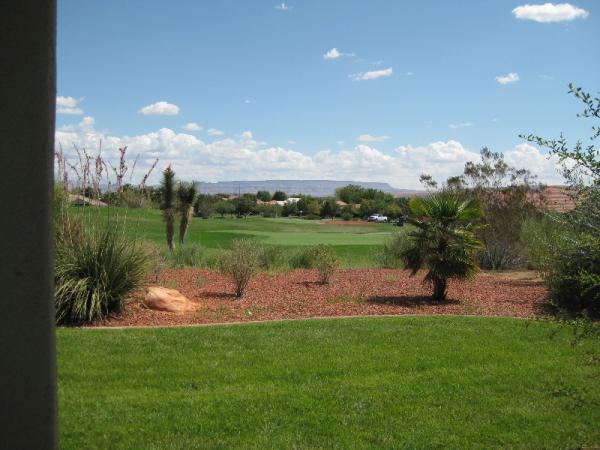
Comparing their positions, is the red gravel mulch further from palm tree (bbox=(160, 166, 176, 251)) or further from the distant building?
palm tree (bbox=(160, 166, 176, 251))

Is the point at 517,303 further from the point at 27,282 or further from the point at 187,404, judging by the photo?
the point at 27,282

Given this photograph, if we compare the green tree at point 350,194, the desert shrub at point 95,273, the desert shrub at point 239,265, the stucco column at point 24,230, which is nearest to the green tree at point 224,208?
the green tree at point 350,194

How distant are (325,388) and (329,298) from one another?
612 cm

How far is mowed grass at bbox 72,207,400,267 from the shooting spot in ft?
36.9

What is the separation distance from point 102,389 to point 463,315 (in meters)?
6.40

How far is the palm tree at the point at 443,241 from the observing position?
11.4 m

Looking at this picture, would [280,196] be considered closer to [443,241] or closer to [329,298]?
[329,298]

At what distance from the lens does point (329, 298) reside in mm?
11789

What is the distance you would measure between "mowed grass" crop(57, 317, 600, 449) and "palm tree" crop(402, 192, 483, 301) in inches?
120

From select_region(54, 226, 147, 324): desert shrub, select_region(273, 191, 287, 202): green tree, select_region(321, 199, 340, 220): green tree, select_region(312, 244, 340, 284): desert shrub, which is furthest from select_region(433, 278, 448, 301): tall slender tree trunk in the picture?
select_region(273, 191, 287, 202): green tree

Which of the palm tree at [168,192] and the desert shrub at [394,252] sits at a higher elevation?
the palm tree at [168,192]

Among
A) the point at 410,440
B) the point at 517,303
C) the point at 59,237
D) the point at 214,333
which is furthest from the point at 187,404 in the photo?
the point at 517,303

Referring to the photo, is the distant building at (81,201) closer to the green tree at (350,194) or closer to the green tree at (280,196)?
the green tree at (350,194)

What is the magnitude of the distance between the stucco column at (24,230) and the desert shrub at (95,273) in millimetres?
6791
